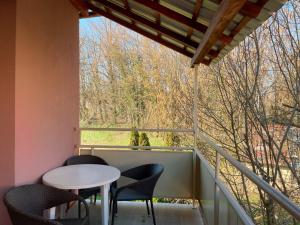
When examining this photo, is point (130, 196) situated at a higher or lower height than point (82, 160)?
lower

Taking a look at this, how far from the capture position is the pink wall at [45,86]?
7.91 ft

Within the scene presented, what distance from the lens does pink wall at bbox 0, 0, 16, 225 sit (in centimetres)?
229

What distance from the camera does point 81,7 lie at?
3969 mm

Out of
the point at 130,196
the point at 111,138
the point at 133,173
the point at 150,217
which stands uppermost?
the point at 111,138

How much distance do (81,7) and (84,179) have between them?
2428mm

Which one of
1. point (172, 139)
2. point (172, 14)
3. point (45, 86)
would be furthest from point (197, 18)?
point (172, 139)

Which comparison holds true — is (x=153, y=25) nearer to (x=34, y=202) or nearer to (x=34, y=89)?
(x=34, y=89)

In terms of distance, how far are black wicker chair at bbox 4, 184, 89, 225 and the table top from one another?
0.28 feet

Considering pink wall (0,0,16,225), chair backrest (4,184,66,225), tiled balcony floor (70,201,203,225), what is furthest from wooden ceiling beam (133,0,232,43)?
tiled balcony floor (70,201,203,225)

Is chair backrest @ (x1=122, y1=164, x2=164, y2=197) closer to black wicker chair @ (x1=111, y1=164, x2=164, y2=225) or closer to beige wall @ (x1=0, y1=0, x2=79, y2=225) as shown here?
black wicker chair @ (x1=111, y1=164, x2=164, y2=225)

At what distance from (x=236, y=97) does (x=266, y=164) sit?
1318mm

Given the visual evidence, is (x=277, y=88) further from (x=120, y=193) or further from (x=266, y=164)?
(x=120, y=193)

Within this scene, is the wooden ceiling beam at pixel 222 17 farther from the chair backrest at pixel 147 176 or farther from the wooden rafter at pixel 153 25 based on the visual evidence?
the chair backrest at pixel 147 176

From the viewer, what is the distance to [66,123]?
3582mm
